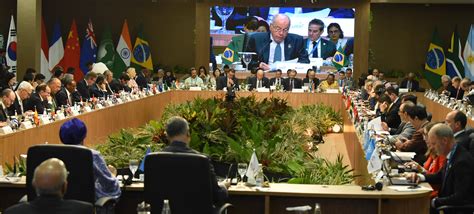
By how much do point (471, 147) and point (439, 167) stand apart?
30cm

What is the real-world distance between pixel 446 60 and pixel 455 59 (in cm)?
24

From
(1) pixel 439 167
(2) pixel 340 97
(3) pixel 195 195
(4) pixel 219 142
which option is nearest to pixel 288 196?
(3) pixel 195 195

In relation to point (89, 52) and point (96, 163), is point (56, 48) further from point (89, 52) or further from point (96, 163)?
point (96, 163)

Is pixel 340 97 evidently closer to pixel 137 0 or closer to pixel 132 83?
pixel 132 83

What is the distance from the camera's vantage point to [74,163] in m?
5.23

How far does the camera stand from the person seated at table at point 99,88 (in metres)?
14.1

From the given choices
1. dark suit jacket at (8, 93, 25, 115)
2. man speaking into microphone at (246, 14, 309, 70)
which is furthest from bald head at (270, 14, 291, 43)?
dark suit jacket at (8, 93, 25, 115)

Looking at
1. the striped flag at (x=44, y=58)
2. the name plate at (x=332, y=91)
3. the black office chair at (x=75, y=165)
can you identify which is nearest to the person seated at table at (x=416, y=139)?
the black office chair at (x=75, y=165)

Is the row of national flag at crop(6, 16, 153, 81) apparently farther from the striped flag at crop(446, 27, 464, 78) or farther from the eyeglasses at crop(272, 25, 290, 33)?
the striped flag at crop(446, 27, 464, 78)

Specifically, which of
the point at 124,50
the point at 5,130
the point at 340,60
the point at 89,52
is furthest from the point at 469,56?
the point at 5,130

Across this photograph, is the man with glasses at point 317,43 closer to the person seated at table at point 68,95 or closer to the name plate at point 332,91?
the name plate at point 332,91

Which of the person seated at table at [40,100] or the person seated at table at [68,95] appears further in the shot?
the person seated at table at [68,95]

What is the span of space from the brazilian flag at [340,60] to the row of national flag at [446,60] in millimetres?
1898

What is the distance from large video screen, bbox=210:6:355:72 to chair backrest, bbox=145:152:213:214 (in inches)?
657
